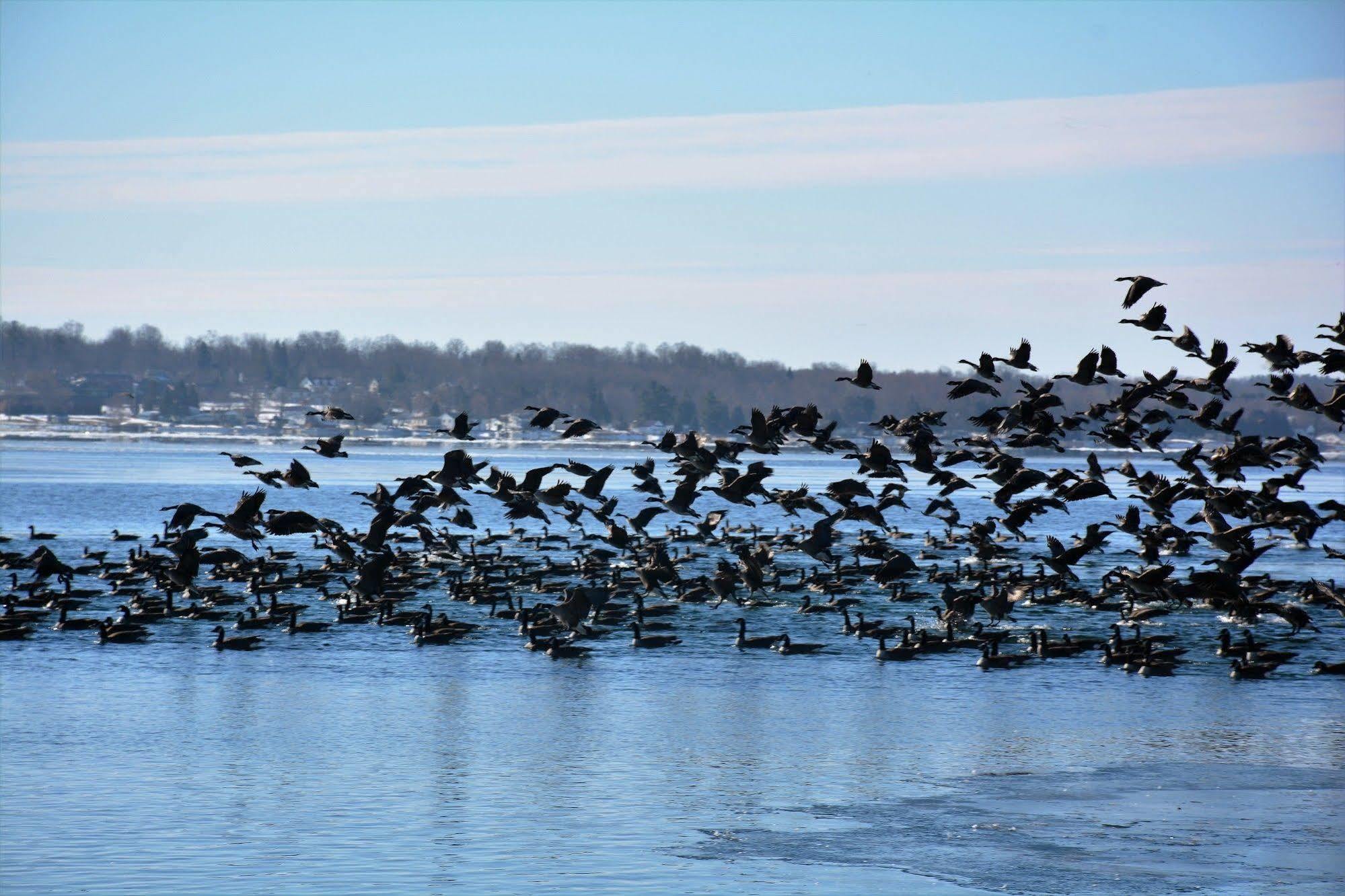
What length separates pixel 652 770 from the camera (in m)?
16.8

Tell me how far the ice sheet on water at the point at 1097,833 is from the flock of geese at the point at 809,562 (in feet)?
11.5

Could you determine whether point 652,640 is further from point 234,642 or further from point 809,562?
point 809,562

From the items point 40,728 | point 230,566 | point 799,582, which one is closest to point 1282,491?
point 799,582

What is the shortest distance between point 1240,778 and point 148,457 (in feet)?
349

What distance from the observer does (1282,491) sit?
82875mm

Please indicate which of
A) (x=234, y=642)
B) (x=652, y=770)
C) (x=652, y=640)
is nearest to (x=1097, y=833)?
(x=652, y=770)

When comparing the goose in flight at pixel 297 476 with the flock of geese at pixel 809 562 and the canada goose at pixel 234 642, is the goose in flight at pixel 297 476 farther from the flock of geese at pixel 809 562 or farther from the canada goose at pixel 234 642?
the canada goose at pixel 234 642

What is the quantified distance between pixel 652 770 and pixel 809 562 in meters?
24.6

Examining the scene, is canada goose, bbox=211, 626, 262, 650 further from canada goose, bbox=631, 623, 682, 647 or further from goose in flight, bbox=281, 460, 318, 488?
goose in flight, bbox=281, 460, 318, 488

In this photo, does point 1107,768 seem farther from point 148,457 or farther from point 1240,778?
point 148,457

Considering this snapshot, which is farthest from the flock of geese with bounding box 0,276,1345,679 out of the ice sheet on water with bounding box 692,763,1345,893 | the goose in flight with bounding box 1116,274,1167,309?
the ice sheet on water with bounding box 692,763,1345,893

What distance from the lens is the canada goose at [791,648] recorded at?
25.7 metres

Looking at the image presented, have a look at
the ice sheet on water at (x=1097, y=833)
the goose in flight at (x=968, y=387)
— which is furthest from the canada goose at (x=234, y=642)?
the ice sheet on water at (x=1097, y=833)

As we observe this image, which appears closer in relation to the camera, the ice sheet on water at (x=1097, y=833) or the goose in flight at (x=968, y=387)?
the ice sheet on water at (x=1097, y=833)
